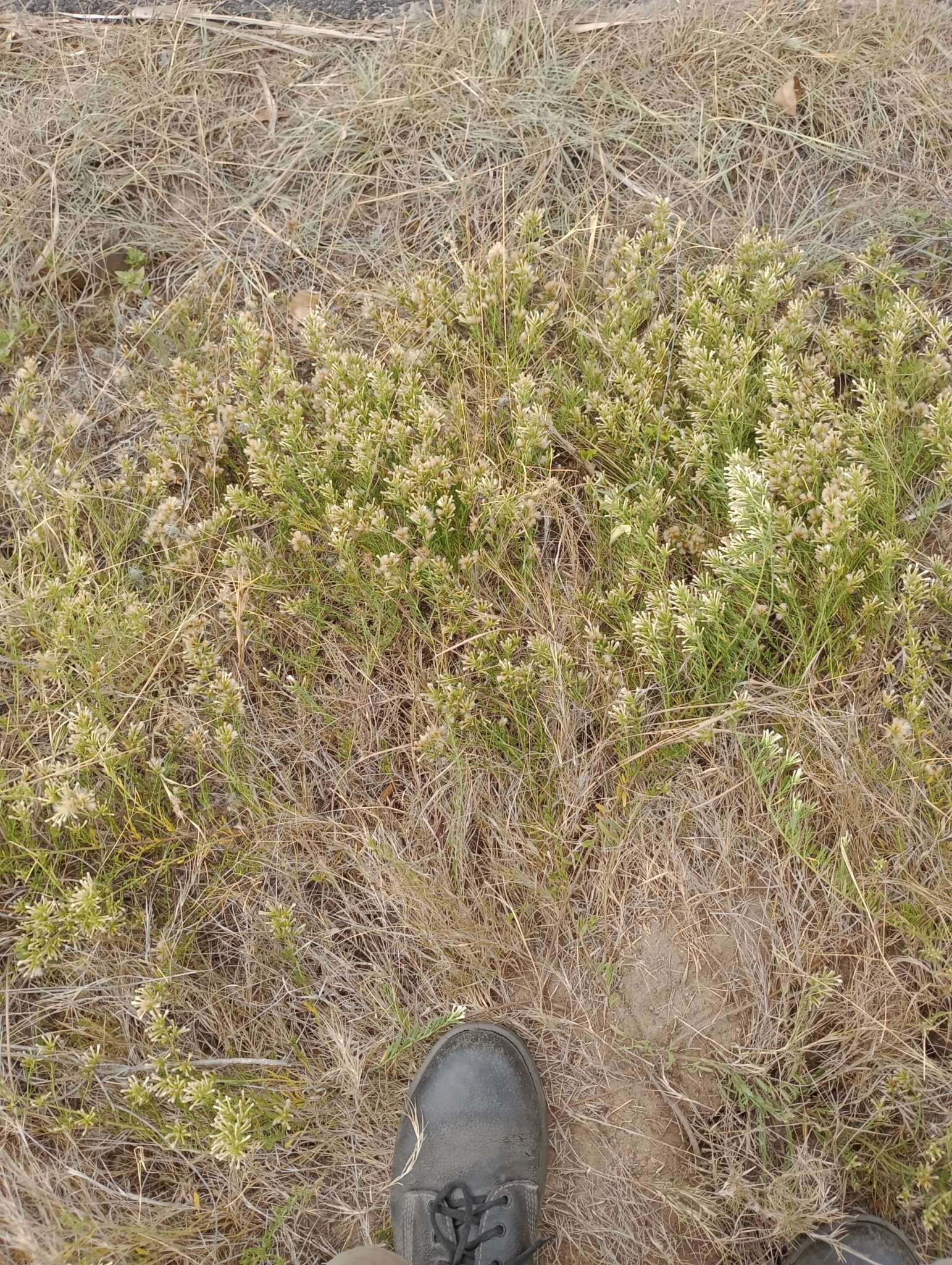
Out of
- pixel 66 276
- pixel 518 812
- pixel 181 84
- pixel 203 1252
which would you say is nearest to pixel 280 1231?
pixel 203 1252

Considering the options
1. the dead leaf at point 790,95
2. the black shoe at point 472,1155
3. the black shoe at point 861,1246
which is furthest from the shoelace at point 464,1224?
the dead leaf at point 790,95

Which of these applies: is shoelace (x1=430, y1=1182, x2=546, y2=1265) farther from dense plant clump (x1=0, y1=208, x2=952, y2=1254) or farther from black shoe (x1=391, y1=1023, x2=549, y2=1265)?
dense plant clump (x1=0, y1=208, x2=952, y2=1254)

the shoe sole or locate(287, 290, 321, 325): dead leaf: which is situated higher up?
locate(287, 290, 321, 325): dead leaf

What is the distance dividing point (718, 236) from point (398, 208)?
3.75 feet

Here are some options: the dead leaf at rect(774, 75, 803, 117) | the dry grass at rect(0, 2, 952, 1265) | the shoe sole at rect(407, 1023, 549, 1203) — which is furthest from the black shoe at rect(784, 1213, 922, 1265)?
the dead leaf at rect(774, 75, 803, 117)

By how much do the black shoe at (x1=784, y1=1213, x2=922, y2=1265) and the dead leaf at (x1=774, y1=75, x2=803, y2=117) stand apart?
348 centimetres

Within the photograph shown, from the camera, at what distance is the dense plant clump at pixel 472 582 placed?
243cm

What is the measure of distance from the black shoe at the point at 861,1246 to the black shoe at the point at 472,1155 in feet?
2.28

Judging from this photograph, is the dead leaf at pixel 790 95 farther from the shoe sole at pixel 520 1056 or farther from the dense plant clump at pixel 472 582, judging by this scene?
the shoe sole at pixel 520 1056

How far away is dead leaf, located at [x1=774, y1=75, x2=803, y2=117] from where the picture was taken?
10.8 ft

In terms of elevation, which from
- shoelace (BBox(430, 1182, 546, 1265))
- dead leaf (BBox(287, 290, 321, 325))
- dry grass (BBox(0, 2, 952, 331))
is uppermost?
dry grass (BBox(0, 2, 952, 331))

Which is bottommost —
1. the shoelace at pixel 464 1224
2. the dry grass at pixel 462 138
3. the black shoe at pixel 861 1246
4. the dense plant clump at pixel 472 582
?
the shoelace at pixel 464 1224

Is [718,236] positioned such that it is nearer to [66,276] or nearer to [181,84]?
[181,84]

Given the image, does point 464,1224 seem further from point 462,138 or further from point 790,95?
point 790,95
